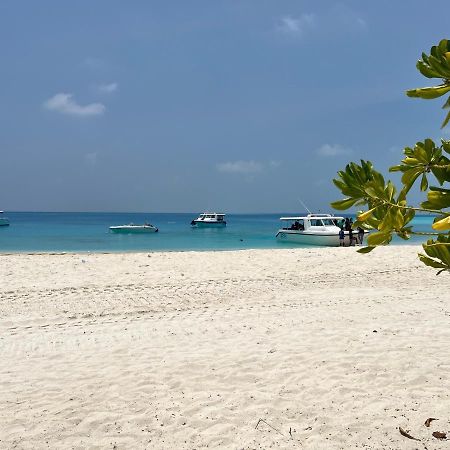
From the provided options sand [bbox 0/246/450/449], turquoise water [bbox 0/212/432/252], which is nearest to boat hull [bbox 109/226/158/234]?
turquoise water [bbox 0/212/432/252]

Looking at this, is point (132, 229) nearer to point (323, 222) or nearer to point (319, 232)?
point (323, 222)

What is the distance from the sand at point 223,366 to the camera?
13.2 ft

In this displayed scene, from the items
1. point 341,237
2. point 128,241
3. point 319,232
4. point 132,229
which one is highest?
point 319,232

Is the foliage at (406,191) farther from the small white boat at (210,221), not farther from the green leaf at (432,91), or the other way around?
the small white boat at (210,221)

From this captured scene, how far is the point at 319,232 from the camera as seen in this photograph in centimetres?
3234

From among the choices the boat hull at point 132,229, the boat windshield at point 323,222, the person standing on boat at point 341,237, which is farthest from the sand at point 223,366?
the boat hull at point 132,229

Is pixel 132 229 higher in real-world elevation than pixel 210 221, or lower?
lower

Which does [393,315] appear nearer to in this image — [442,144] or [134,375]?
[134,375]

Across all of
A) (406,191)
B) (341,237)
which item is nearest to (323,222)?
(341,237)

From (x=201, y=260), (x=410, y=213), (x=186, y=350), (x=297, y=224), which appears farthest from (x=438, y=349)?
(x=297, y=224)

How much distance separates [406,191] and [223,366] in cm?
413

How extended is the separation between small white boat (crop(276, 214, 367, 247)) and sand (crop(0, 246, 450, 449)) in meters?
20.0

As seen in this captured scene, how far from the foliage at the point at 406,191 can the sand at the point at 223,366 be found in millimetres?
2558

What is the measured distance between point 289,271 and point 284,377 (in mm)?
9768
